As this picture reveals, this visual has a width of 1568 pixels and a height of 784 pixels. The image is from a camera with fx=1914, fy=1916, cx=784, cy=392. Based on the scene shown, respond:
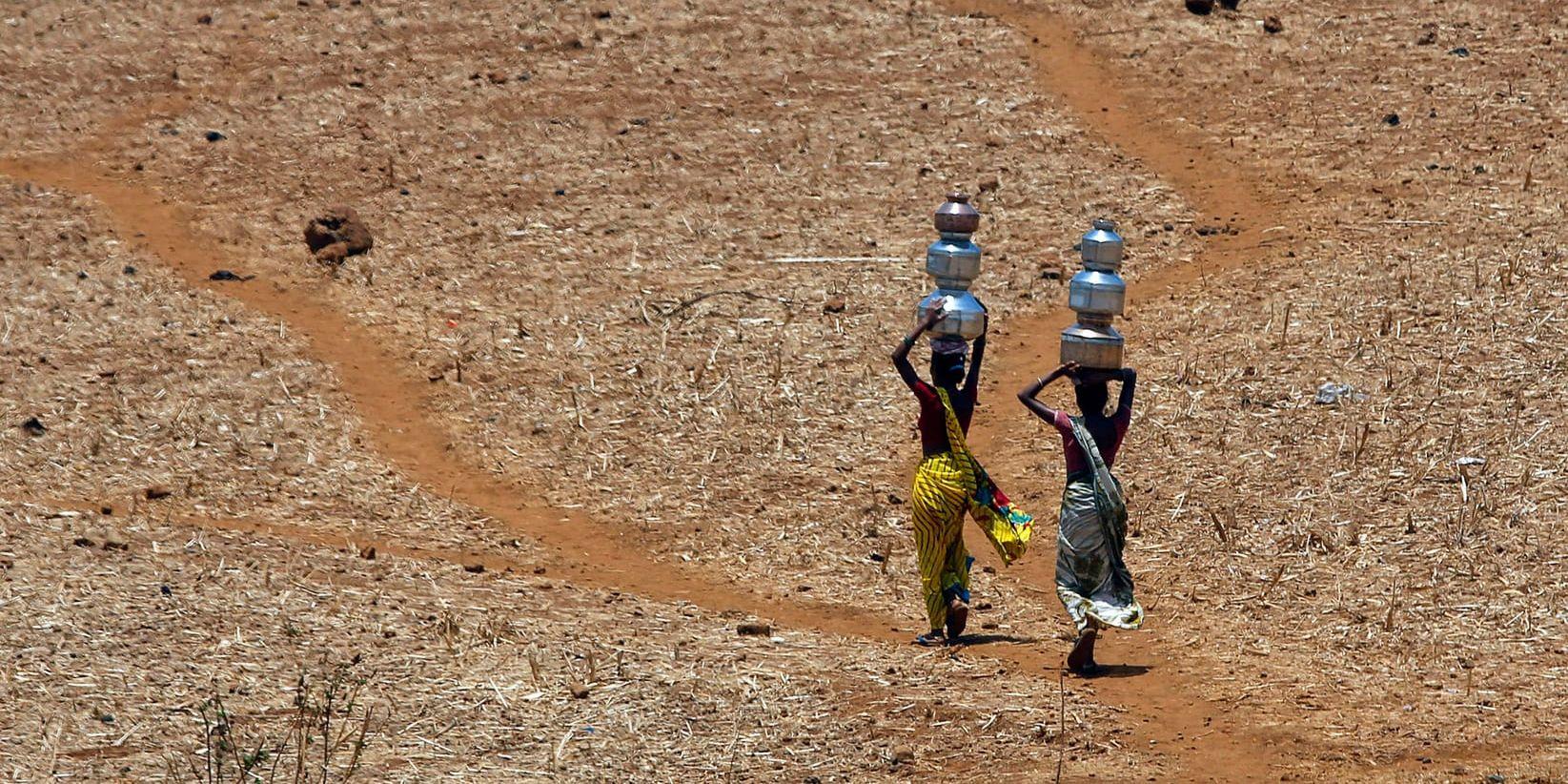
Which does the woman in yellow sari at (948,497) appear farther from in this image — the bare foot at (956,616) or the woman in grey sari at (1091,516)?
the woman in grey sari at (1091,516)

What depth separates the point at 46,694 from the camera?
357 inches

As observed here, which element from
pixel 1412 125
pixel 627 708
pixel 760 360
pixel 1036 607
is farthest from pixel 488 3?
pixel 627 708

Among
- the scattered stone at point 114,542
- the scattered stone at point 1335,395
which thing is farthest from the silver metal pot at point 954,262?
the scattered stone at point 114,542

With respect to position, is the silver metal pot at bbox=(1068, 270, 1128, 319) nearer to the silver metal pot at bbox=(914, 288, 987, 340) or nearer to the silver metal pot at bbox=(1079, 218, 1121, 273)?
the silver metal pot at bbox=(1079, 218, 1121, 273)

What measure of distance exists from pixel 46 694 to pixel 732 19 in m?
14.4

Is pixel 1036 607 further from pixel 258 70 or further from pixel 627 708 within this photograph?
pixel 258 70

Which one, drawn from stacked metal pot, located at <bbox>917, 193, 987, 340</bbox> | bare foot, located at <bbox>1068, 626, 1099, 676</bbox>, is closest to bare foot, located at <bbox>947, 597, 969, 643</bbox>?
bare foot, located at <bbox>1068, 626, 1099, 676</bbox>

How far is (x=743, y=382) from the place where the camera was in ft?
48.6

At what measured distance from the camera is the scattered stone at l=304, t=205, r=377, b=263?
671 inches

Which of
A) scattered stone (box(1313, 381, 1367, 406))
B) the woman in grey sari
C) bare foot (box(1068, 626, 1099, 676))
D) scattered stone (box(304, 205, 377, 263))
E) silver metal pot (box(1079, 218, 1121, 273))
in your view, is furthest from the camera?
scattered stone (box(304, 205, 377, 263))

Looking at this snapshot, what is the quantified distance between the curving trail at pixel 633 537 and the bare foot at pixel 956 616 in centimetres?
15

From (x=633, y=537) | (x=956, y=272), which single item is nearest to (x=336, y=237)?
(x=633, y=537)

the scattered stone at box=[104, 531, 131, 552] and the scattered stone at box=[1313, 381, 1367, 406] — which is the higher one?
the scattered stone at box=[1313, 381, 1367, 406]

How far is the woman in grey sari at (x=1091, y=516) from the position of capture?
948 centimetres
